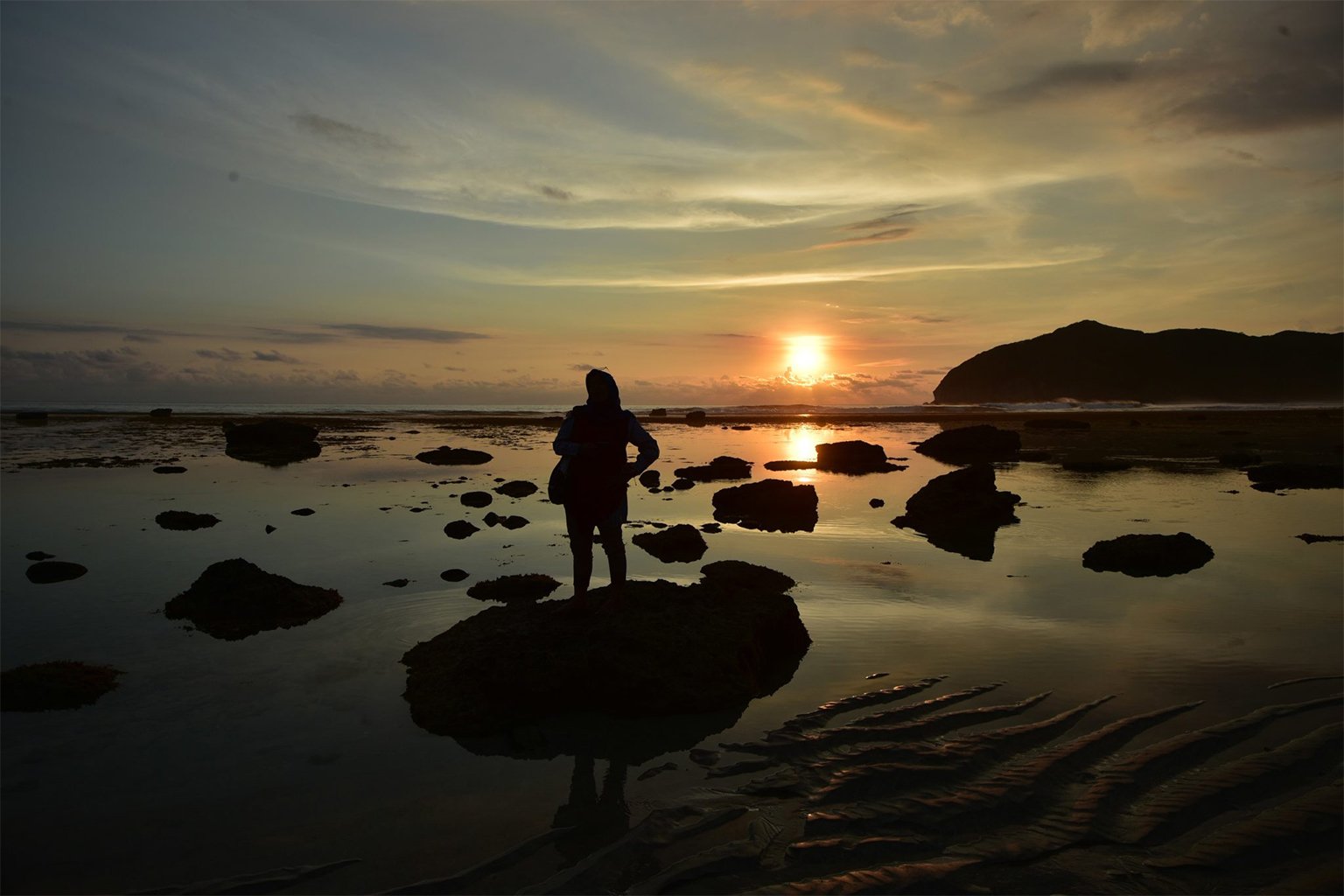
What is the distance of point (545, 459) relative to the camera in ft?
131

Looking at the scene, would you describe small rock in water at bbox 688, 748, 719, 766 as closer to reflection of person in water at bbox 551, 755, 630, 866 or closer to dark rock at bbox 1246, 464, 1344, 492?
reflection of person in water at bbox 551, 755, 630, 866

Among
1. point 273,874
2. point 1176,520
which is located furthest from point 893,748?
point 1176,520

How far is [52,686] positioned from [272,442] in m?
40.8

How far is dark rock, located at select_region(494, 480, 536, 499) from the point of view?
24141 millimetres

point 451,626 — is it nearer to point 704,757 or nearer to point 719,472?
point 704,757

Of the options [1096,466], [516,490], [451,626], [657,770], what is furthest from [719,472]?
[657,770]

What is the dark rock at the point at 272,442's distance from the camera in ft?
136

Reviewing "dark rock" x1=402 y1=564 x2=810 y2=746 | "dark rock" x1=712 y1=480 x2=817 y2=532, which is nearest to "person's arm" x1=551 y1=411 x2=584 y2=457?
"dark rock" x1=402 y1=564 x2=810 y2=746

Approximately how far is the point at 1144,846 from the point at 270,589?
11057mm

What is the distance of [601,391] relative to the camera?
9000mm

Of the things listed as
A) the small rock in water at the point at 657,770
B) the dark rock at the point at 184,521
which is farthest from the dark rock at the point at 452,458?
the small rock in water at the point at 657,770

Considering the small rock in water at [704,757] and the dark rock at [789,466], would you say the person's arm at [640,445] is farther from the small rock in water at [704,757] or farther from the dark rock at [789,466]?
the dark rock at [789,466]

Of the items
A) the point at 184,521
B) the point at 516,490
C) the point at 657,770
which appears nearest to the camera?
the point at 657,770

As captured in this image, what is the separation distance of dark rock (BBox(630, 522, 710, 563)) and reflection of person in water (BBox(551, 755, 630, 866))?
8.84 m
